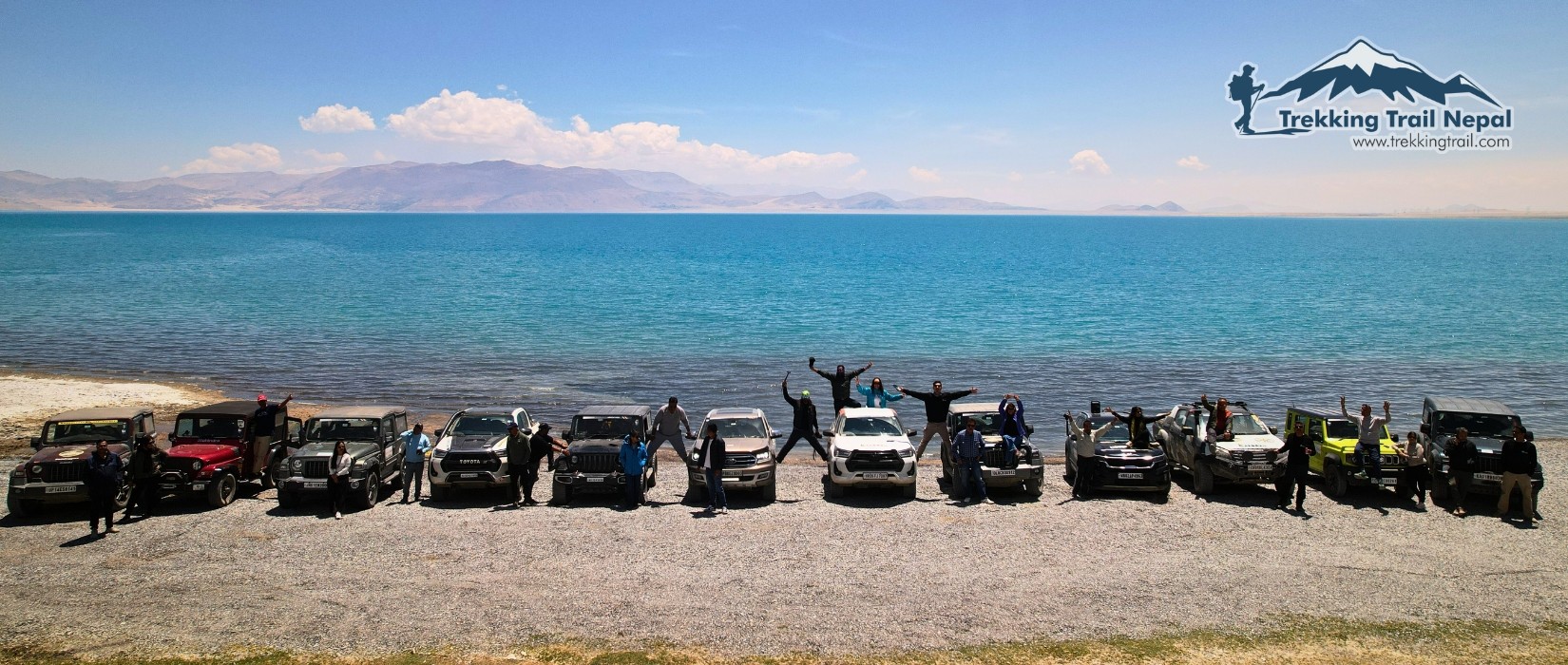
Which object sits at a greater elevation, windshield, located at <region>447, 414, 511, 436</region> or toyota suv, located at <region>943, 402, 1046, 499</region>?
windshield, located at <region>447, 414, 511, 436</region>

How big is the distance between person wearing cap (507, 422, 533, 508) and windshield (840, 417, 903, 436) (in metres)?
6.02

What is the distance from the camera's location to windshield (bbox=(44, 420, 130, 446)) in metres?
17.4

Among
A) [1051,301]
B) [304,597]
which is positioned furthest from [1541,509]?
[1051,301]

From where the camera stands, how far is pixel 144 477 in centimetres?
1609

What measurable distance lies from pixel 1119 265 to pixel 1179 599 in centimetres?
10972

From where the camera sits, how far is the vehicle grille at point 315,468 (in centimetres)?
1700

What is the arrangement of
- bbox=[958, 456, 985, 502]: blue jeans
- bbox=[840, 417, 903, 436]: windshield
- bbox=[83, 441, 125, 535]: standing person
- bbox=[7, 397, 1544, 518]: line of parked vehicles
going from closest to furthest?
1. bbox=[83, 441, 125, 535]: standing person
2. bbox=[7, 397, 1544, 518]: line of parked vehicles
3. bbox=[958, 456, 985, 502]: blue jeans
4. bbox=[840, 417, 903, 436]: windshield

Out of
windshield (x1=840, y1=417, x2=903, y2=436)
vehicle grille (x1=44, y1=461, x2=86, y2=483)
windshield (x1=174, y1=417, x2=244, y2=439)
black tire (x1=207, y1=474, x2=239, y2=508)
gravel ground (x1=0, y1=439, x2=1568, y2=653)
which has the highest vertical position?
windshield (x1=174, y1=417, x2=244, y2=439)

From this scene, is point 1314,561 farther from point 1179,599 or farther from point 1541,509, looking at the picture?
point 1541,509

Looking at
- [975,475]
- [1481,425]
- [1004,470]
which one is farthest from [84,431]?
[1481,425]

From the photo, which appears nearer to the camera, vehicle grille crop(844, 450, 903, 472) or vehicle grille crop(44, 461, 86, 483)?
vehicle grille crop(44, 461, 86, 483)

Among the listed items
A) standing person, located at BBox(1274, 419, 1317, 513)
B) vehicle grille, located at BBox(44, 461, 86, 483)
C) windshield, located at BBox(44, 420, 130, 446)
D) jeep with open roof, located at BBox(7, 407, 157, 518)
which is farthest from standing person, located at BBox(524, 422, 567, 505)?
standing person, located at BBox(1274, 419, 1317, 513)

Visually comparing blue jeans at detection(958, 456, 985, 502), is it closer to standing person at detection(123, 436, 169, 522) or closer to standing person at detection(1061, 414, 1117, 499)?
standing person at detection(1061, 414, 1117, 499)

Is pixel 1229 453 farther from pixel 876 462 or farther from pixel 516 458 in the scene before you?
pixel 516 458
